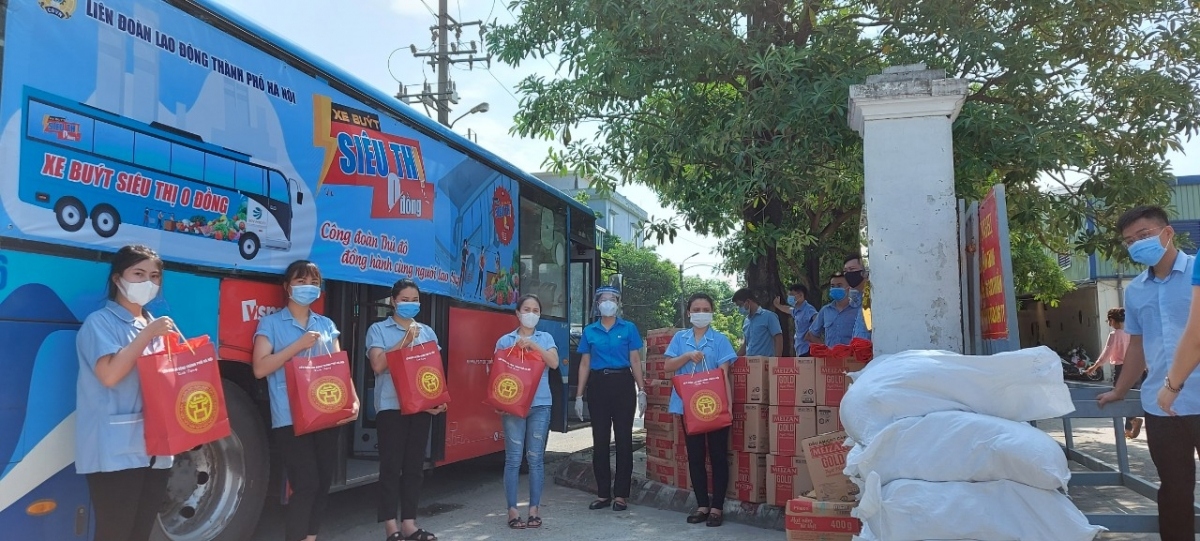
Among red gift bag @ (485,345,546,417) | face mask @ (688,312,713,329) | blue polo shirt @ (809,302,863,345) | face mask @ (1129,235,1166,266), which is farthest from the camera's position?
blue polo shirt @ (809,302,863,345)

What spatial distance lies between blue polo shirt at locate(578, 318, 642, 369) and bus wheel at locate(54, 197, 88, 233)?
Answer: 356cm

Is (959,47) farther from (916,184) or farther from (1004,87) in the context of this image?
(916,184)

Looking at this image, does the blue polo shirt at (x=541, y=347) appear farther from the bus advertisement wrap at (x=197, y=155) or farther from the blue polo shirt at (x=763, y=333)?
the blue polo shirt at (x=763, y=333)

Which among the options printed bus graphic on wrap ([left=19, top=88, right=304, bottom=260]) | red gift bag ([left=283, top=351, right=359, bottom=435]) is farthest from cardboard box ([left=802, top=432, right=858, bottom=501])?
printed bus graphic on wrap ([left=19, top=88, right=304, bottom=260])

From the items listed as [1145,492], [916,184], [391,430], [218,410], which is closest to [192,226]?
[218,410]

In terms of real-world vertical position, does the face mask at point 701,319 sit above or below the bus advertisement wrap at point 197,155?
below

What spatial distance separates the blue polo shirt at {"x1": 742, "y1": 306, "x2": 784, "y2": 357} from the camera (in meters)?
7.36

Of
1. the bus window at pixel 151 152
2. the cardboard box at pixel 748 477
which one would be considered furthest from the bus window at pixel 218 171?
the cardboard box at pixel 748 477

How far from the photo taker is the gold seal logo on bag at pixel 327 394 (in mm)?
4281

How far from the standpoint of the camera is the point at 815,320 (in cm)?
840

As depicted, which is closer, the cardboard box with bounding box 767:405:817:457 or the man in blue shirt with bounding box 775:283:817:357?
the cardboard box with bounding box 767:405:817:457

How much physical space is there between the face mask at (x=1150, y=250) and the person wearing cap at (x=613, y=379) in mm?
3351

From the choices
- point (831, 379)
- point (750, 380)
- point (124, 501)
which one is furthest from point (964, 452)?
point (124, 501)

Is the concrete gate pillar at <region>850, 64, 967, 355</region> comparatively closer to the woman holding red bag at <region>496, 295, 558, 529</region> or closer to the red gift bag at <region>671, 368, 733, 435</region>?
the red gift bag at <region>671, 368, 733, 435</region>
